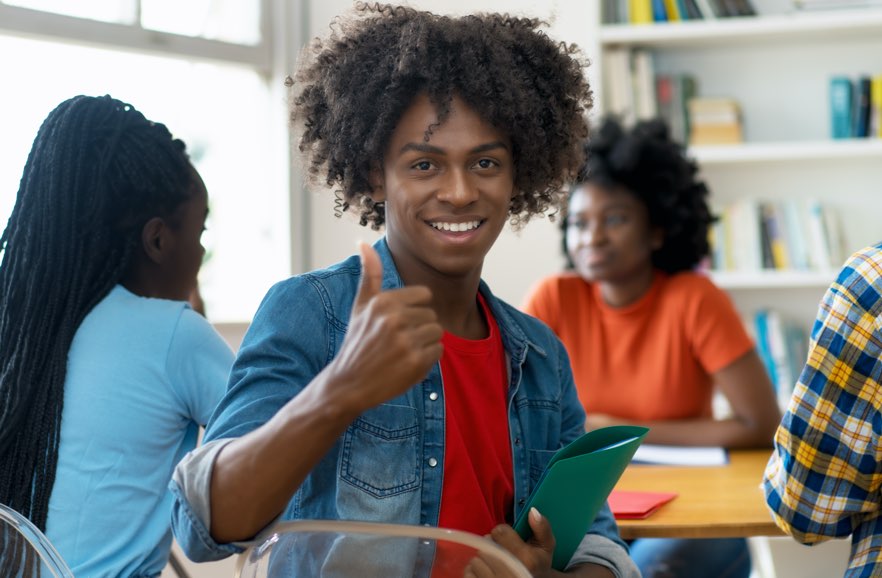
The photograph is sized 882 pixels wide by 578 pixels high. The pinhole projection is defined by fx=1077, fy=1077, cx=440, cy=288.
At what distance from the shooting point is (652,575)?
8.19 ft

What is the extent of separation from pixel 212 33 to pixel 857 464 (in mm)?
2635

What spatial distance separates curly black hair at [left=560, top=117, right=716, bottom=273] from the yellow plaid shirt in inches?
59.6

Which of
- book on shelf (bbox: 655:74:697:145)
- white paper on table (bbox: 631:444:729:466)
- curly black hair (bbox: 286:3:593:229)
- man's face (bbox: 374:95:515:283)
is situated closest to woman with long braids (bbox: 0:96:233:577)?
curly black hair (bbox: 286:3:593:229)

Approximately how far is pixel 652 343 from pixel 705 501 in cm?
96

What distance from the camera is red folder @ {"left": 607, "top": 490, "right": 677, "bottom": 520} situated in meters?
1.85

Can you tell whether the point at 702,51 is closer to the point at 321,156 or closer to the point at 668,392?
the point at 668,392

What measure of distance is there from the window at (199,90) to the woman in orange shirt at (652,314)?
43.3 inches

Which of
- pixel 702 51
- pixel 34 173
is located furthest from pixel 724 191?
pixel 34 173

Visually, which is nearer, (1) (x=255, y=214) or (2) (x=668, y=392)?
(2) (x=668, y=392)

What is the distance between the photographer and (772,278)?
12.8 feet

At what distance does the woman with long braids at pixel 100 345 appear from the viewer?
A: 1598 mm

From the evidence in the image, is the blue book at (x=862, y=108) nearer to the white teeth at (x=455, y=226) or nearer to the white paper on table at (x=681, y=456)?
the white paper on table at (x=681, y=456)

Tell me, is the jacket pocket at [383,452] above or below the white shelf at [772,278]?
below

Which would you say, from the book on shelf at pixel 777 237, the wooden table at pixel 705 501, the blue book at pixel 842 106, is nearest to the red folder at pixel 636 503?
the wooden table at pixel 705 501
